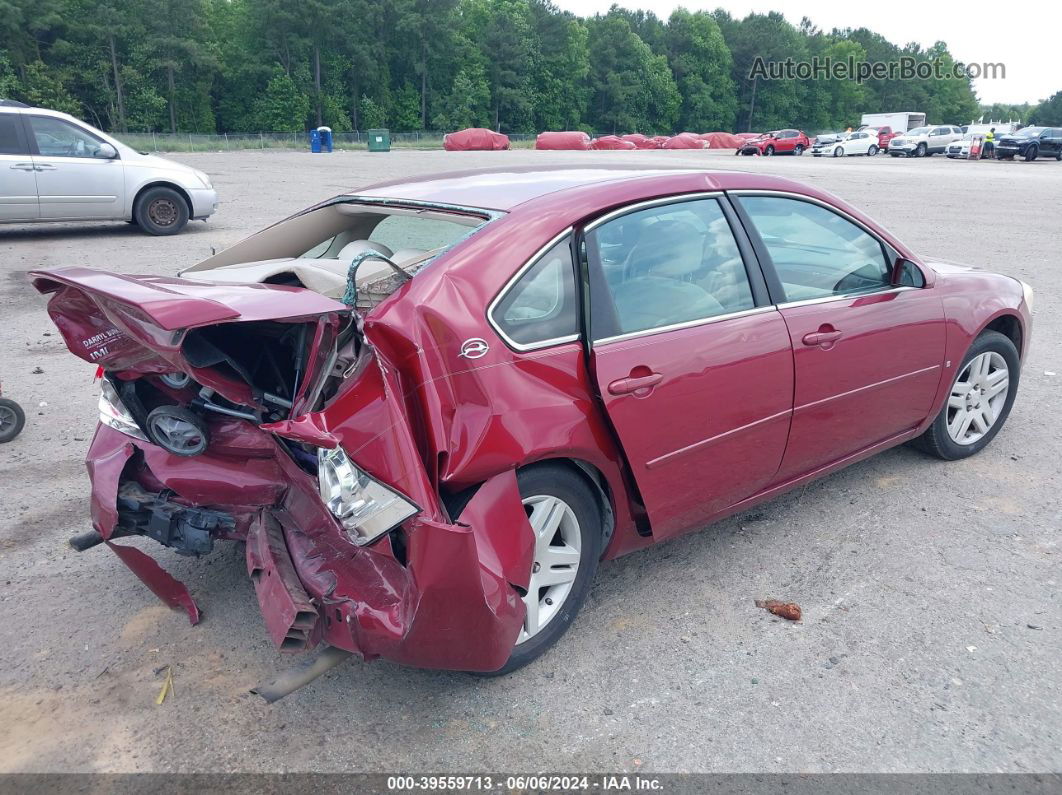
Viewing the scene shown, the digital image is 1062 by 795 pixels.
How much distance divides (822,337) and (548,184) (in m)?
1.37

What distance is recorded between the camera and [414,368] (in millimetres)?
2654

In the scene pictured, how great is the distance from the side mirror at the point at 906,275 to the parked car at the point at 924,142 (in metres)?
47.3

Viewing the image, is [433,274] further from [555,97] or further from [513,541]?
[555,97]

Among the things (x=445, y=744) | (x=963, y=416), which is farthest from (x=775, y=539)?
(x=445, y=744)

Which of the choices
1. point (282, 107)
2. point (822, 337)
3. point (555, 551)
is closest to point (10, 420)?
point (555, 551)

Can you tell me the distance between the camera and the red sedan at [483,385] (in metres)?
2.62

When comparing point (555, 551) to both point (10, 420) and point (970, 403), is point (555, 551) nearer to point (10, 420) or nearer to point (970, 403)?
point (970, 403)

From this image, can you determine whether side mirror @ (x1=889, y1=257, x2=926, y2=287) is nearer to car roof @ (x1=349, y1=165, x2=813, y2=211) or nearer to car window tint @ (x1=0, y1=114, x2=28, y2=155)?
car roof @ (x1=349, y1=165, x2=813, y2=211)

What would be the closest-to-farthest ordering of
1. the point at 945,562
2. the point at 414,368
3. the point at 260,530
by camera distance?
1. the point at 414,368
2. the point at 260,530
3. the point at 945,562

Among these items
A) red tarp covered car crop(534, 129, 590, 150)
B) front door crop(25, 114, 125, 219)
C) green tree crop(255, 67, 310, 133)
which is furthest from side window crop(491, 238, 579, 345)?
green tree crop(255, 67, 310, 133)

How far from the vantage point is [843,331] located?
380 cm

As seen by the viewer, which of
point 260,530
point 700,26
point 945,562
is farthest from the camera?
point 700,26

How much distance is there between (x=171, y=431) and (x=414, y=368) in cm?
110

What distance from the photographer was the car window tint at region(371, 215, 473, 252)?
322 cm
